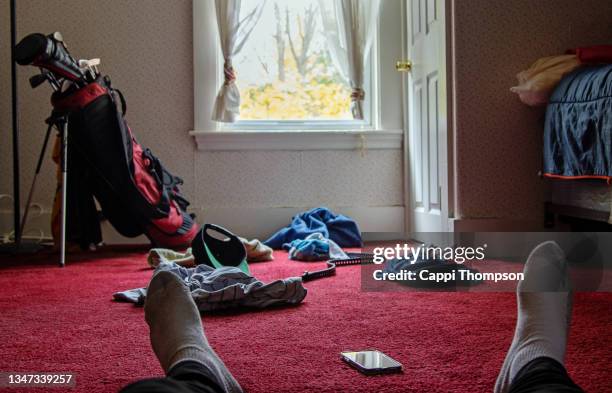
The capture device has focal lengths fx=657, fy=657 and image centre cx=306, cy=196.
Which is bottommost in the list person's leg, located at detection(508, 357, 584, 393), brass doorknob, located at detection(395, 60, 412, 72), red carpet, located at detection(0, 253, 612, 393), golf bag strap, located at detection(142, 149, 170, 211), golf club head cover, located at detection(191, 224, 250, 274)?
red carpet, located at detection(0, 253, 612, 393)

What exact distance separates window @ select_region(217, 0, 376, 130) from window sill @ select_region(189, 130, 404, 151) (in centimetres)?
11

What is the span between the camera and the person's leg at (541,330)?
0.74 metres

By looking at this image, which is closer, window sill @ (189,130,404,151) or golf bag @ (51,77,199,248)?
golf bag @ (51,77,199,248)

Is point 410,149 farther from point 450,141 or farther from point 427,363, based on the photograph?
point 427,363

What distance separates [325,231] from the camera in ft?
10.1

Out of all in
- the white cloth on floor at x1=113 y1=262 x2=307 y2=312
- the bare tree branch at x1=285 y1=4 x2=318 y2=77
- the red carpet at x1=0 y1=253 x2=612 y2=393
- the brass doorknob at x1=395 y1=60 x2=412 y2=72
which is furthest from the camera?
the bare tree branch at x1=285 y1=4 x2=318 y2=77

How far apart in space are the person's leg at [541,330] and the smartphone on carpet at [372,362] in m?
0.18

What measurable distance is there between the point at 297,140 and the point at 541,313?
261 cm

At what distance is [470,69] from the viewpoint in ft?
8.52

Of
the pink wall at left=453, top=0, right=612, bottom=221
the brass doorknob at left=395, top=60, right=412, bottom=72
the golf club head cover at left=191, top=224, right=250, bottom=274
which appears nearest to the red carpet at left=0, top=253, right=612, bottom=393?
the golf club head cover at left=191, top=224, right=250, bottom=274

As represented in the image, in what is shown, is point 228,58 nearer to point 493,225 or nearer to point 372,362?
point 493,225

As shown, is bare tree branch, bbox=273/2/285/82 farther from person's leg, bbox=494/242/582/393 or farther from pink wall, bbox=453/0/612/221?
person's leg, bbox=494/242/582/393

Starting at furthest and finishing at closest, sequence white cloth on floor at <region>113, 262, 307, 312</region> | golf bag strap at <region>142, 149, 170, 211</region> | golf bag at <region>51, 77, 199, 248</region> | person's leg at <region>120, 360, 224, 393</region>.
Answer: golf bag strap at <region>142, 149, 170, 211</region>
golf bag at <region>51, 77, 199, 248</region>
white cloth on floor at <region>113, 262, 307, 312</region>
person's leg at <region>120, 360, 224, 393</region>

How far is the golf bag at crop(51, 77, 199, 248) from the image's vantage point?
2.62m
